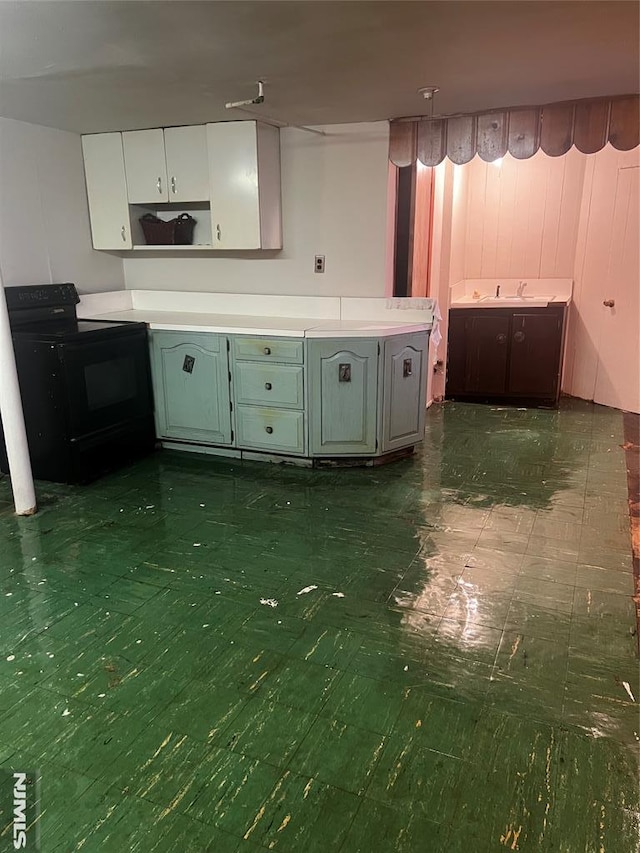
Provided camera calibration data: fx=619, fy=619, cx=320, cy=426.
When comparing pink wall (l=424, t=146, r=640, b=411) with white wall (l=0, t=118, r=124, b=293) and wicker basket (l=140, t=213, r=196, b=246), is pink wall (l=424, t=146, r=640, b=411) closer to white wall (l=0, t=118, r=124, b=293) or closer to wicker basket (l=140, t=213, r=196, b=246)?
wicker basket (l=140, t=213, r=196, b=246)

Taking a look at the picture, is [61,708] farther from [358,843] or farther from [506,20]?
[506,20]

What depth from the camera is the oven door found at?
350 cm

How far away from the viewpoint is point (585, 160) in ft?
17.3

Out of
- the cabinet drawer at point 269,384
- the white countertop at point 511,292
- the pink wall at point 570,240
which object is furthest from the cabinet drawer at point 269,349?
the white countertop at point 511,292

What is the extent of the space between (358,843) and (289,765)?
28 centimetres

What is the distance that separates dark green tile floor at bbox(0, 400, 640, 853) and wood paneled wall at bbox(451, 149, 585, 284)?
112 inches

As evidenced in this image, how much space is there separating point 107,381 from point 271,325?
1059mm

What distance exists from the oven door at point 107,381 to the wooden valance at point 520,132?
201 centimetres

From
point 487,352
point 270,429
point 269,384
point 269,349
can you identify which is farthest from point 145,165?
point 487,352

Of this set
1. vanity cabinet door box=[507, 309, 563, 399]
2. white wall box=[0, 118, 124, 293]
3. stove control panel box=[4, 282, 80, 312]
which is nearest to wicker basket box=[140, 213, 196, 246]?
white wall box=[0, 118, 124, 293]

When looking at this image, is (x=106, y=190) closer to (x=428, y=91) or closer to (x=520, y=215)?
(x=428, y=91)

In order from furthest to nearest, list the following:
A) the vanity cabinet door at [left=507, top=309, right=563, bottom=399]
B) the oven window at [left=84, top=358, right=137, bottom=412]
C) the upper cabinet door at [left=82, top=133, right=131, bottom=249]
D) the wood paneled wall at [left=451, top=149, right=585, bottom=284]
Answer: the wood paneled wall at [left=451, top=149, right=585, bottom=284]
the vanity cabinet door at [left=507, top=309, right=563, bottom=399]
the upper cabinet door at [left=82, top=133, right=131, bottom=249]
the oven window at [left=84, top=358, right=137, bottom=412]

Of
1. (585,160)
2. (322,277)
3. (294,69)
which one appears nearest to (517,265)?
(585,160)

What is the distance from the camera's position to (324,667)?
205cm
